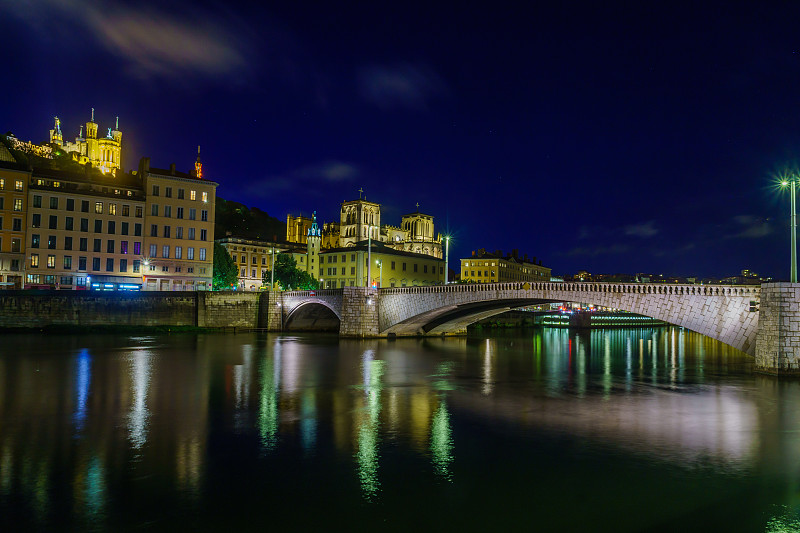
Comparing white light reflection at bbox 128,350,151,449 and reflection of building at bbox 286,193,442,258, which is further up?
reflection of building at bbox 286,193,442,258

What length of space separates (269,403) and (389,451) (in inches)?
347

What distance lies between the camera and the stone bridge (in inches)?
1116

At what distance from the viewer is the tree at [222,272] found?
271ft

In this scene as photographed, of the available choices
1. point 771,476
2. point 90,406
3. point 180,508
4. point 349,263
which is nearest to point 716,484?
point 771,476

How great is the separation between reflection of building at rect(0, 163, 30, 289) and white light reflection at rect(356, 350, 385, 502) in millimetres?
49874

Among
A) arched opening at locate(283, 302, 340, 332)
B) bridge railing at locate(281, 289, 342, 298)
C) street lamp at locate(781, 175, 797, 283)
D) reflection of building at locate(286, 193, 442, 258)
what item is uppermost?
reflection of building at locate(286, 193, 442, 258)

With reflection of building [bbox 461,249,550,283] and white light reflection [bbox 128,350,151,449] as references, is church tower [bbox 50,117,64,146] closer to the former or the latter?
reflection of building [bbox 461,249,550,283]

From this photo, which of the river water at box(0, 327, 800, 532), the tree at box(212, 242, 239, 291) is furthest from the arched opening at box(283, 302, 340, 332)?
the river water at box(0, 327, 800, 532)

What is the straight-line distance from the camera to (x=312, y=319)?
7212 cm

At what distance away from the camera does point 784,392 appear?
2491cm

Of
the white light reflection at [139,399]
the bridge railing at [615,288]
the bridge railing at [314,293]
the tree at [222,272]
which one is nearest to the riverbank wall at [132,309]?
the bridge railing at [314,293]

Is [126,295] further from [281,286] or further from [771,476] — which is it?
[771,476]

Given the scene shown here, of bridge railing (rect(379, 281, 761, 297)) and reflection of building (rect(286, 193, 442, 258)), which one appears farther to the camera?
reflection of building (rect(286, 193, 442, 258))

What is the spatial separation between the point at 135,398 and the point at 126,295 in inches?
1672
